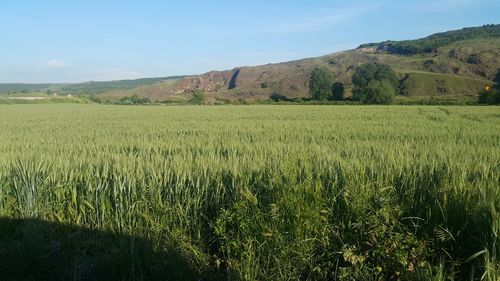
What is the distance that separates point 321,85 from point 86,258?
98.4 metres

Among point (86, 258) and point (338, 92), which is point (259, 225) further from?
point (338, 92)

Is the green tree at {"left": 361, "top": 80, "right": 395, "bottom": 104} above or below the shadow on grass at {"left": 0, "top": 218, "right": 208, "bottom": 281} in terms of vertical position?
below

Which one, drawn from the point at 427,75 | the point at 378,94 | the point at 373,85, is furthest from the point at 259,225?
the point at 427,75

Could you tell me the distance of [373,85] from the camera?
6994 cm

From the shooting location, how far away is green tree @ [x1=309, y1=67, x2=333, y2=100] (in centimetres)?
9148

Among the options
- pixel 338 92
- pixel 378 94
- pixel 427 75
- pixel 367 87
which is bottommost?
pixel 338 92

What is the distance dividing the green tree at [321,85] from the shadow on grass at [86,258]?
284 feet

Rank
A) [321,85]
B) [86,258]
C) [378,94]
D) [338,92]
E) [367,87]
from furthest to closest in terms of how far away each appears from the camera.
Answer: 1. [321,85]
2. [338,92]
3. [367,87]
4. [378,94]
5. [86,258]

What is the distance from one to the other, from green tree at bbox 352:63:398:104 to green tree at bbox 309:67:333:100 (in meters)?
6.89

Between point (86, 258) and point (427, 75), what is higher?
point (427, 75)

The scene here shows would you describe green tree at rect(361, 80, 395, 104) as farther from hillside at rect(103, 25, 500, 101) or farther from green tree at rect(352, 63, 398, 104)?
hillside at rect(103, 25, 500, 101)

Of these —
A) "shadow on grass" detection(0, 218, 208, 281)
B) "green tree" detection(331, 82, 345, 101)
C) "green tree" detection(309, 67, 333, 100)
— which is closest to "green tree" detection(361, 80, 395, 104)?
"green tree" detection(309, 67, 333, 100)

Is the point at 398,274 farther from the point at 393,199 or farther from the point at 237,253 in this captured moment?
the point at 237,253

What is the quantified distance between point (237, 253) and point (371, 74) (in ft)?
333
